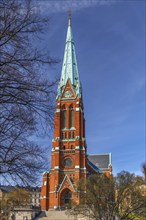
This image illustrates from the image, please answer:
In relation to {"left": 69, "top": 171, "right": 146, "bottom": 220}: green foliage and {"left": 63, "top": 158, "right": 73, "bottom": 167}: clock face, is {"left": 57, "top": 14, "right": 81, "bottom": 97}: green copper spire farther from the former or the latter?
{"left": 69, "top": 171, "right": 146, "bottom": 220}: green foliage

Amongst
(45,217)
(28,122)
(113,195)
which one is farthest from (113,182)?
(28,122)

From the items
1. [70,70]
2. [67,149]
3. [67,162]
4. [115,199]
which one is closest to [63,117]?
[67,149]

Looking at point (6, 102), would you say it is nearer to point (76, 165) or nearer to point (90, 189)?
point (90, 189)

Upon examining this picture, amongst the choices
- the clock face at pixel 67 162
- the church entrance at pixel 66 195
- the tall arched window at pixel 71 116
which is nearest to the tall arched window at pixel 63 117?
the tall arched window at pixel 71 116

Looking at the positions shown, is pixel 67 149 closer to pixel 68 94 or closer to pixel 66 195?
pixel 66 195

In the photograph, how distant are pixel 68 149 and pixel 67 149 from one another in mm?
216

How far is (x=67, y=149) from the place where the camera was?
5788 cm

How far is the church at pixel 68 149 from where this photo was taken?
5356cm

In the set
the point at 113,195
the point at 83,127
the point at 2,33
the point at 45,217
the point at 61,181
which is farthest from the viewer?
the point at 83,127

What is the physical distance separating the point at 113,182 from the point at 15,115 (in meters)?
27.7

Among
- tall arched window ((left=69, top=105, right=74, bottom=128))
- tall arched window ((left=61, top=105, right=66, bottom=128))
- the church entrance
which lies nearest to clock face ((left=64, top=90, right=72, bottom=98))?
tall arched window ((left=69, top=105, right=74, bottom=128))

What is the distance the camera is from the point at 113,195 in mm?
34094

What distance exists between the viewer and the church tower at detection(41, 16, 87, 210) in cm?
5356

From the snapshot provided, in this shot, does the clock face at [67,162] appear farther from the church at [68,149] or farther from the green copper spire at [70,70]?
the green copper spire at [70,70]
